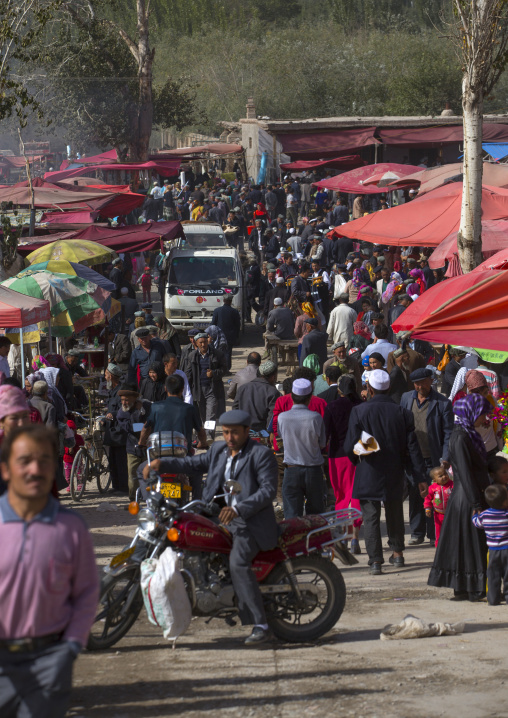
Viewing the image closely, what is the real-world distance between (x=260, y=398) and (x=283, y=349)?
6.68 metres

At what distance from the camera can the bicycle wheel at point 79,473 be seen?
10.8 m

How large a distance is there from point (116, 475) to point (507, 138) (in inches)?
1089

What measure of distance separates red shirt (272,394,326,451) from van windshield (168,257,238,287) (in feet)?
35.5

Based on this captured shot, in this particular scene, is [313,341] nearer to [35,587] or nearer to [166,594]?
[166,594]

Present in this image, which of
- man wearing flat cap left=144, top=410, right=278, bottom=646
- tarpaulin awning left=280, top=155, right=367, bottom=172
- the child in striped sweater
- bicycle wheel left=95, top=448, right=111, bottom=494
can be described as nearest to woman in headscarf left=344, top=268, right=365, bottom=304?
bicycle wheel left=95, top=448, right=111, bottom=494

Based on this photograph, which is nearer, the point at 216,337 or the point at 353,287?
the point at 216,337

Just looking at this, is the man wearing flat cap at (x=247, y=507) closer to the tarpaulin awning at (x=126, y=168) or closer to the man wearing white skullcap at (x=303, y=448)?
the man wearing white skullcap at (x=303, y=448)

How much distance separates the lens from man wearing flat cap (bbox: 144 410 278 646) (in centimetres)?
581

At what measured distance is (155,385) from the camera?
11.2 m

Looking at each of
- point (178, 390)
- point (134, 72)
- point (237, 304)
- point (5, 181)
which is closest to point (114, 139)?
point (134, 72)

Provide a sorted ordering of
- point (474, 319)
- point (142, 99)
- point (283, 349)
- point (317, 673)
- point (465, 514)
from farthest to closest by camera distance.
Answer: point (142, 99) → point (283, 349) → point (474, 319) → point (465, 514) → point (317, 673)

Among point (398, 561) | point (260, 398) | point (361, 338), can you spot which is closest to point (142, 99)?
point (361, 338)

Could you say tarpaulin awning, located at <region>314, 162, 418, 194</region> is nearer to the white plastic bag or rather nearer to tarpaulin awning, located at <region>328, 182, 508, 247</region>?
tarpaulin awning, located at <region>328, 182, 508, 247</region>

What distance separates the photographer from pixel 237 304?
65.1 ft
